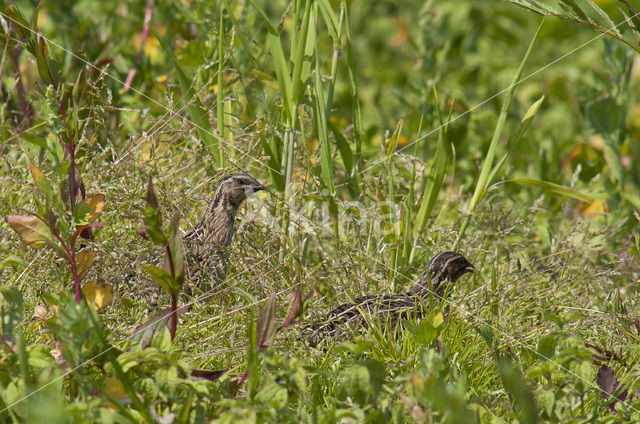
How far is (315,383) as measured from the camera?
2.77 m

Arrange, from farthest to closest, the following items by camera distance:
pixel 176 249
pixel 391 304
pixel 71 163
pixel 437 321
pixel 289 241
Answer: pixel 289 241 < pixel 391 304 < pixel 71 163 < pixel 437 321 < pixel 176 249

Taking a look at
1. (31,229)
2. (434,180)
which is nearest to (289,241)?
(434,180)

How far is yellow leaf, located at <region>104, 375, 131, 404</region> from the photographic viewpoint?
2281 mm

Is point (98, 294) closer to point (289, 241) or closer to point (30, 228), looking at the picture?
point (30, 228)

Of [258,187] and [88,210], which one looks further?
[258,187]

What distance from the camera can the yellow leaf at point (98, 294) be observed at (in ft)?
8.82

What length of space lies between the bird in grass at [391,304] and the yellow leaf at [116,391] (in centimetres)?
111

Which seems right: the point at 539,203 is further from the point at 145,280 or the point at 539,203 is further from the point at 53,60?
the point at 53,60

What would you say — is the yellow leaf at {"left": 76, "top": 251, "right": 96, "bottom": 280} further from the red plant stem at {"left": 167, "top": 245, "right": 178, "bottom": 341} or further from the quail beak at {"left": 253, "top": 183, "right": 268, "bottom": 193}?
the quail beak at {"left": 253, "top": 183, "right": 268, "bottom": 193}

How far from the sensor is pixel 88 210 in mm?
2883

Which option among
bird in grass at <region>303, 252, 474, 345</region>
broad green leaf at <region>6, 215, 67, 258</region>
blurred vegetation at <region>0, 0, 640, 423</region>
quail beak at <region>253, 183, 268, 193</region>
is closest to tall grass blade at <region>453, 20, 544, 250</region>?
blurred vegetation at <region>0, 0, 640, 423</region>

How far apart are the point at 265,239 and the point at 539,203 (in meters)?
1.84

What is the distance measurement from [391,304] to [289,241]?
590mm

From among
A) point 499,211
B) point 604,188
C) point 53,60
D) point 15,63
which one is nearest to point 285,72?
point 53,60
